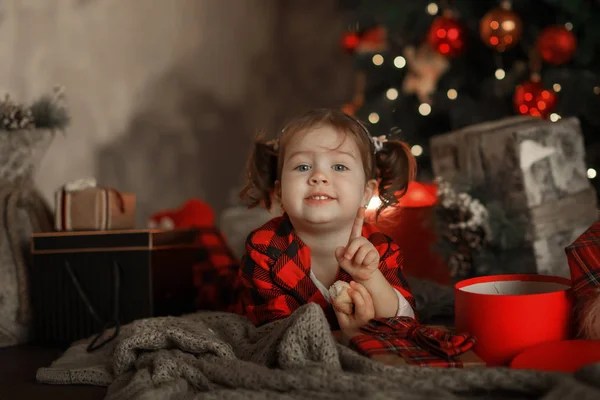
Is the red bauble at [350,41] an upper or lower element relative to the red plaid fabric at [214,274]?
upper

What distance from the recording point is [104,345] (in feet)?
3.79

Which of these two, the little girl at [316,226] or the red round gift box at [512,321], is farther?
the little girl at [316,226]

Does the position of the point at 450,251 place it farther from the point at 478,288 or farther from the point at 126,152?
the point at 126,152

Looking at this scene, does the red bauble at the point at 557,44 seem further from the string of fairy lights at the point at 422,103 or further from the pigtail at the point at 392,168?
the pigtail at the point at 392,168

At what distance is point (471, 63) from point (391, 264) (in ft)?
4.22

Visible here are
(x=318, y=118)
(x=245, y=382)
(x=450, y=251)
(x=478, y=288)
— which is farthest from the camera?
(x=450, y=251)

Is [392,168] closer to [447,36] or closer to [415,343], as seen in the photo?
[415,343]

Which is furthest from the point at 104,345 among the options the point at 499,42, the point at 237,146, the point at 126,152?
the point at 237,146

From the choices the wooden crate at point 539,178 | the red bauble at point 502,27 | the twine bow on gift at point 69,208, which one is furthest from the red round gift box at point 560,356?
the red bauble at point 502,27

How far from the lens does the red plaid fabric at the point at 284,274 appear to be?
3.62ft

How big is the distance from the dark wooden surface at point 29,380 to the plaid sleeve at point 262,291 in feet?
0.97

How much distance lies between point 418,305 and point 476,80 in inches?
44.9

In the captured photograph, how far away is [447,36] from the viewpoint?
2012 millimetres

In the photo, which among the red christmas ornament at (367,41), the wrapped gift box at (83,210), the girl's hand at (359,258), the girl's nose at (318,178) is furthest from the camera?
the red christmas ornament at (367,41)
